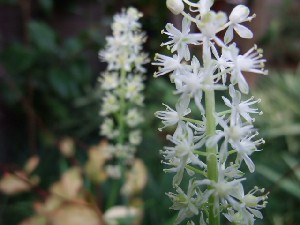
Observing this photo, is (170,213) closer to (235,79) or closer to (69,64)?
(235,79)

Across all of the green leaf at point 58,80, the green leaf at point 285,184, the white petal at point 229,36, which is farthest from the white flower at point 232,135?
the green leaf at point 58,80

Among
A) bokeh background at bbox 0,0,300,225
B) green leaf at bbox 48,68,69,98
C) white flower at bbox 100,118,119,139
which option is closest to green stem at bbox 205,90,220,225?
white flower at bbox 100,118,119,139

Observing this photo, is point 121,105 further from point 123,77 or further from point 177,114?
point 177,114

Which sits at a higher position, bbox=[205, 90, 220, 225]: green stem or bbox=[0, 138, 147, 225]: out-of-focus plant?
bbox=[0, 138, 147, 225]: out-of-focus plant

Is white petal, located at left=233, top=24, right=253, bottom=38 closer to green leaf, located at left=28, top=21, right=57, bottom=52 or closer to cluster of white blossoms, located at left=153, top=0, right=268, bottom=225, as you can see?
→ cluster of white blossoms, located at left=153, top=0, right=268, bottom=225

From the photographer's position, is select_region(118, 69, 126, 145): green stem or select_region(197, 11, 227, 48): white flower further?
select_region(118, 69, 126, 145): green stem

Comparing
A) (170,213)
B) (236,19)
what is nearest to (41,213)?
(170,213)

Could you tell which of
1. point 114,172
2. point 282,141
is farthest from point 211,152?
point 282,141

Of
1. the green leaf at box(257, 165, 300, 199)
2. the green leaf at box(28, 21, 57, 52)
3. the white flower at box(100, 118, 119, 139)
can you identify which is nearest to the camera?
the white flower at box(100, 118, 119, 139)

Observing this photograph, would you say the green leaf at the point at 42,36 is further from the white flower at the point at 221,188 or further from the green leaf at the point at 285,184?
the white flower at the point at 221,188
